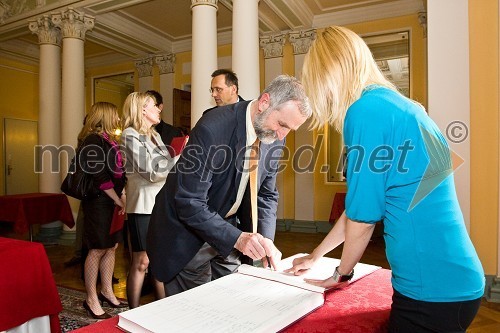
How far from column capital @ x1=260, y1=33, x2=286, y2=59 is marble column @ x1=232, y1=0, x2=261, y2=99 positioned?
3.37 meters

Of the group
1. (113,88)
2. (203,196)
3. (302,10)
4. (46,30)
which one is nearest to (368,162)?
(203,196)

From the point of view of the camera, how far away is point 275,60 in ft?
27.8

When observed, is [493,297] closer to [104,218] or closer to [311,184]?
[104,218]

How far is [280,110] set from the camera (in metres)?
1.57

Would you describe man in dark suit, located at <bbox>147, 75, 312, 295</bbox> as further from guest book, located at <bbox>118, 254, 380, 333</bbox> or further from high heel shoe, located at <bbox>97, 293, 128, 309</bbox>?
high heel shoe, located at <bbox>97, 293, 128, 309</bbox>

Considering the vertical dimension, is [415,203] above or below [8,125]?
below

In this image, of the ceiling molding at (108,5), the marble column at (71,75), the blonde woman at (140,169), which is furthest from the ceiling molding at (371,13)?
the blonde woman at (140,169)

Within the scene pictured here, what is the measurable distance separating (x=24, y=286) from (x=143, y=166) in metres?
1.03

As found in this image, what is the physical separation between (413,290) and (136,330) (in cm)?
64

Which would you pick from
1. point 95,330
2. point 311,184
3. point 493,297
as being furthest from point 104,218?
point 311,184

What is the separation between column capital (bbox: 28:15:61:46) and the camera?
738 cm

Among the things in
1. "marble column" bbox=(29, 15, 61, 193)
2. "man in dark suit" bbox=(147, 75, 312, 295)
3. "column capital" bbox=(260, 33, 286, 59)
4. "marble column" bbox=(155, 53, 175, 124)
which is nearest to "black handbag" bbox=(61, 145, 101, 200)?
"man in dark suit" bbox=(147, 75, 312, 295)

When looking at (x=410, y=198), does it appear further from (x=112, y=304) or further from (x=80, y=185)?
(x=112, y=304)

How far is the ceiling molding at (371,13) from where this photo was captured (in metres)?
7.41
